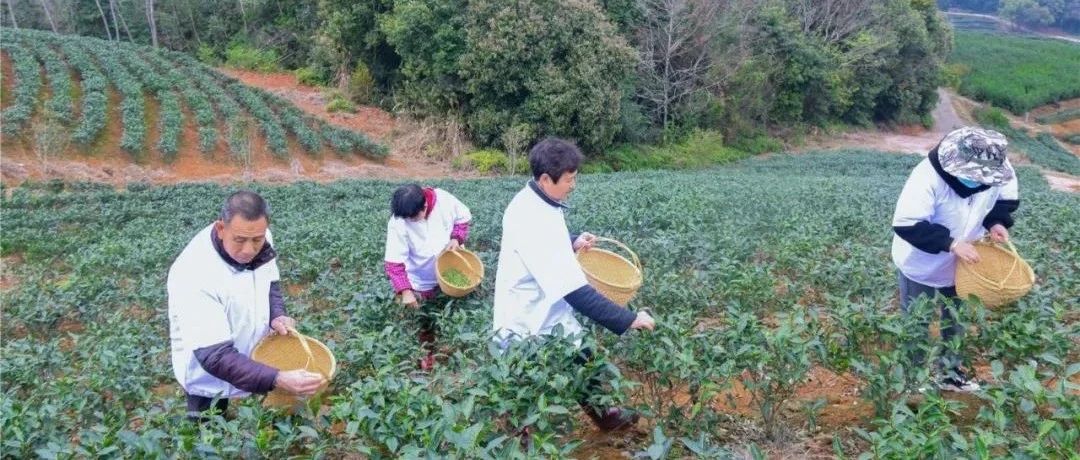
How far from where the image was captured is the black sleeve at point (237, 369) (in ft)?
8.49

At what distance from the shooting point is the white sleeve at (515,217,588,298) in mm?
2871

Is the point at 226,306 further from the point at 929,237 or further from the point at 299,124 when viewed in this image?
the point at 299,124

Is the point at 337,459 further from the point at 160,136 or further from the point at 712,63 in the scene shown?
the point at 712,63

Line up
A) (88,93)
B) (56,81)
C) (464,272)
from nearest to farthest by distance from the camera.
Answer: (464,272) < (88,93) < (56,81)

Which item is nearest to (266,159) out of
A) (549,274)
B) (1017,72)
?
(549,274)

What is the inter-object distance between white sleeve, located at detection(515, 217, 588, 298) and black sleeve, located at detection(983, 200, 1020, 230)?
207 cm

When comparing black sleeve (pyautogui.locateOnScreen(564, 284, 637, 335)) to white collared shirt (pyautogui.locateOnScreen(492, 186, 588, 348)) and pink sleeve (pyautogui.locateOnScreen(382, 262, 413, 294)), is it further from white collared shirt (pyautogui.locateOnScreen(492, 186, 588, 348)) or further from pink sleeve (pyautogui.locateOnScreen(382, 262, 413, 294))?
pink sleeve (pyautogui.locateOnScreen(382, 262, 413, 294))

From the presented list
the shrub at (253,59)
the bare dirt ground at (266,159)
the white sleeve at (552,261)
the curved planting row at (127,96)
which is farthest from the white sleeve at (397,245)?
the shrub at (253,59)

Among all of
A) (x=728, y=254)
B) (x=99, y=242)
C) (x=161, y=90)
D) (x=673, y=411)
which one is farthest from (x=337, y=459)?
(x=161, y=90)

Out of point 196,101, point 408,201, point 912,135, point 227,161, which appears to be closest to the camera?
point 408,201

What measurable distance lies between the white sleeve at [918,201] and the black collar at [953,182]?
43 millimetres

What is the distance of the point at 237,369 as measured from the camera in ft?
8.52

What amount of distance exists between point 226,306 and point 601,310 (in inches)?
51.8

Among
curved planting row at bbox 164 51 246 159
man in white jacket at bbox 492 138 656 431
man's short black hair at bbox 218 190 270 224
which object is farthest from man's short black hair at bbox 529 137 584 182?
curved planting row at bbox 164 51 246 159
